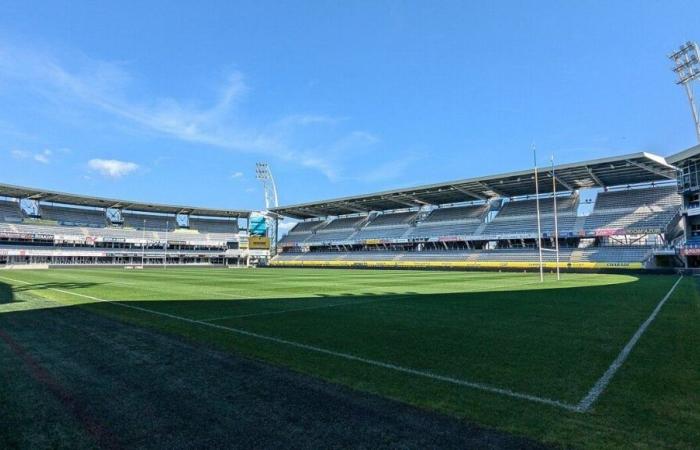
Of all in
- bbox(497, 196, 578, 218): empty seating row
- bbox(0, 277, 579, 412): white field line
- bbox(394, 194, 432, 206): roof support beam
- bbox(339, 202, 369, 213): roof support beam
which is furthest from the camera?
bbox(339, 202, 369, 213): roof support beam

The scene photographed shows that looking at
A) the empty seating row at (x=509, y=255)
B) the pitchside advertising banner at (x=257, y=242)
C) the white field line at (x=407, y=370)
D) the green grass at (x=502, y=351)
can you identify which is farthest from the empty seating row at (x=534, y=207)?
the white field line at (x=407, y=370)

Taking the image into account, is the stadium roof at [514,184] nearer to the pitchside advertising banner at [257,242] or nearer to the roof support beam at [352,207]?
the roof support beam at [352,207]

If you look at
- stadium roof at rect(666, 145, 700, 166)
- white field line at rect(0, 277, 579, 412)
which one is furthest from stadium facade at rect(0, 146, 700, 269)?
white field line at rect(0, 277, 579, 412)

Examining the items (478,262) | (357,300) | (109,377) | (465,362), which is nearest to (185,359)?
(109,377)

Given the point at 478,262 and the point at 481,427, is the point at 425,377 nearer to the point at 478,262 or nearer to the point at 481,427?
the point at 481,427

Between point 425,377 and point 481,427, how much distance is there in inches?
68.0

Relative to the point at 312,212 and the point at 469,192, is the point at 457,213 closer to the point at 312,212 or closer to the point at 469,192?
the point at 469,192

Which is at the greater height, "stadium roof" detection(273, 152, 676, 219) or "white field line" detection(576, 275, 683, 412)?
"stadium roof" detection(273, 152, 676, 219)

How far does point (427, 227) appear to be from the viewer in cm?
6881

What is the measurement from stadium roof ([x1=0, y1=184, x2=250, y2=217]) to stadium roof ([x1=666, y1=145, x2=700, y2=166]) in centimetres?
7869

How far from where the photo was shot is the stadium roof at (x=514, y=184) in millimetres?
44312

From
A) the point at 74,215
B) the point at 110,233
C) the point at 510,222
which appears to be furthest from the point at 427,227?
the point at 74,215

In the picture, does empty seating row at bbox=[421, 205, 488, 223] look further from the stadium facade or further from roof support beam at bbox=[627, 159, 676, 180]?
roof support beam at bbox=[627, 159, 676, 180]

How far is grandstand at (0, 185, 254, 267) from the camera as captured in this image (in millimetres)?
68875
